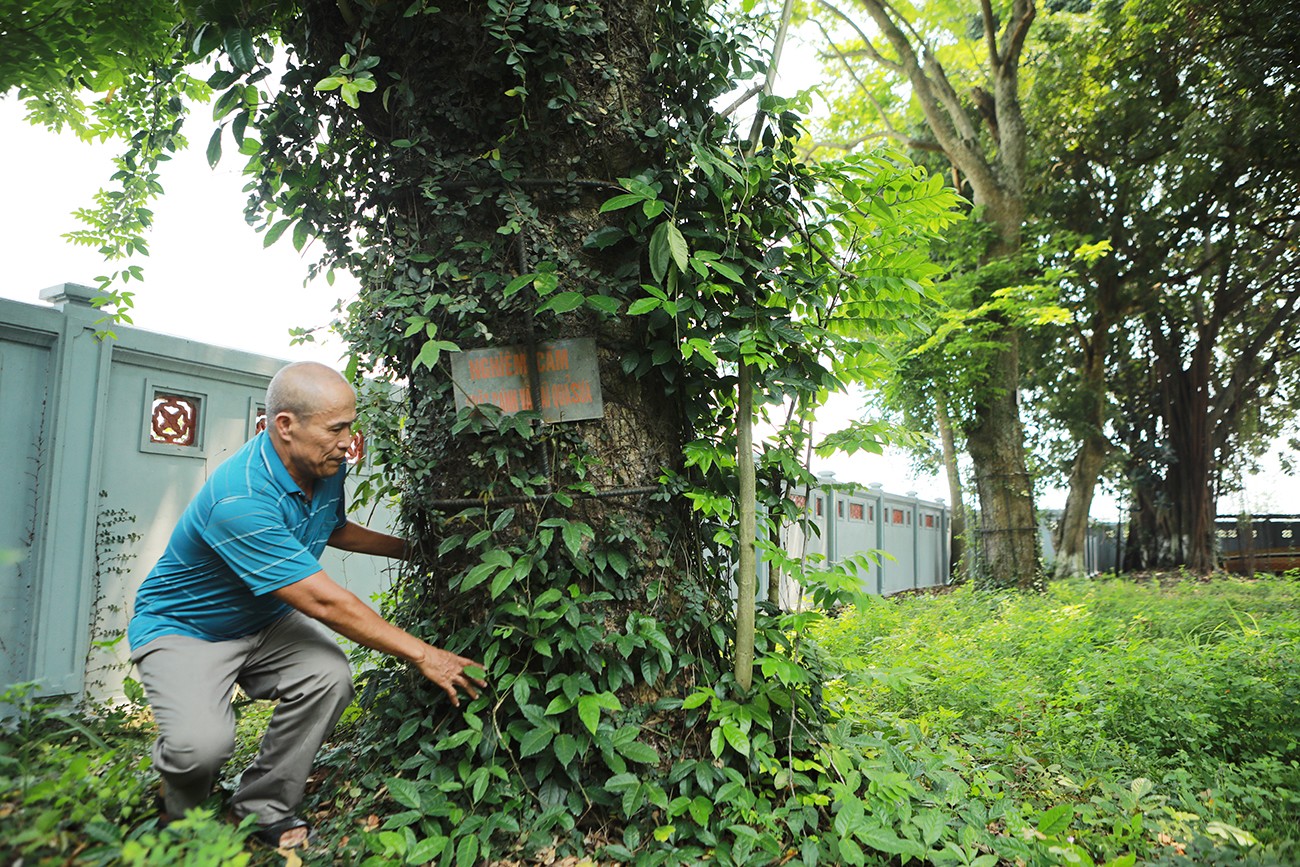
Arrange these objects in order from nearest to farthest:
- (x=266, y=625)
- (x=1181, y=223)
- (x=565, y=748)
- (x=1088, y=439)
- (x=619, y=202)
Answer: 1. (x=565, y=748)
2. (x=619, y=202)
3. (x=266, y=625)
4. (x=1181, y=223)
5. (x=1088, y=439)

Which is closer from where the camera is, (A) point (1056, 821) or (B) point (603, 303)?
(A) point (1056, 821)

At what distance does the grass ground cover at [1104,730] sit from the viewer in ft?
8.09

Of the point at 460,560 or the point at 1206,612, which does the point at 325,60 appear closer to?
the point at 460,560

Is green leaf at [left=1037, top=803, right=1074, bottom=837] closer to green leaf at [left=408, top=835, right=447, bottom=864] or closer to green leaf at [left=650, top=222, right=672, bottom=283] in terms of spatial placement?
green leaf at [left=408, top=835, right=447, bottom=864]

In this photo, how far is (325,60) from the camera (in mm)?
2793

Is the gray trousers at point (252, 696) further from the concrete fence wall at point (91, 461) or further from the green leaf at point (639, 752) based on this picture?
the concrete fence wall at point (91, 461)

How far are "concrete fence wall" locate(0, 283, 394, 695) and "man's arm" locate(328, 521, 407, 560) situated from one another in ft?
2.01

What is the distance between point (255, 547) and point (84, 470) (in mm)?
2404

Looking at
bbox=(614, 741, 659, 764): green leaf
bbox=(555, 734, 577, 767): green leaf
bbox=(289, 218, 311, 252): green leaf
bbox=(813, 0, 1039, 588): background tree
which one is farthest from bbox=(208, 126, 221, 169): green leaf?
bbox=(813, 0, 1039, 588): background tree

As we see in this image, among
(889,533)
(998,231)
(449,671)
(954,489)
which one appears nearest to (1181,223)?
(998,231)

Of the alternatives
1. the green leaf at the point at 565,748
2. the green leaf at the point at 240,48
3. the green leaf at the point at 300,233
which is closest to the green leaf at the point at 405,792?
the green leaf at the point at 565,748

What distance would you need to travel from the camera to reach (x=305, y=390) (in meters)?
2.47

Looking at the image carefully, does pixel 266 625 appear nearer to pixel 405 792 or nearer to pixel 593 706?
pixel 405 792

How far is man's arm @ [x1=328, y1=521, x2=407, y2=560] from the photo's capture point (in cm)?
284
